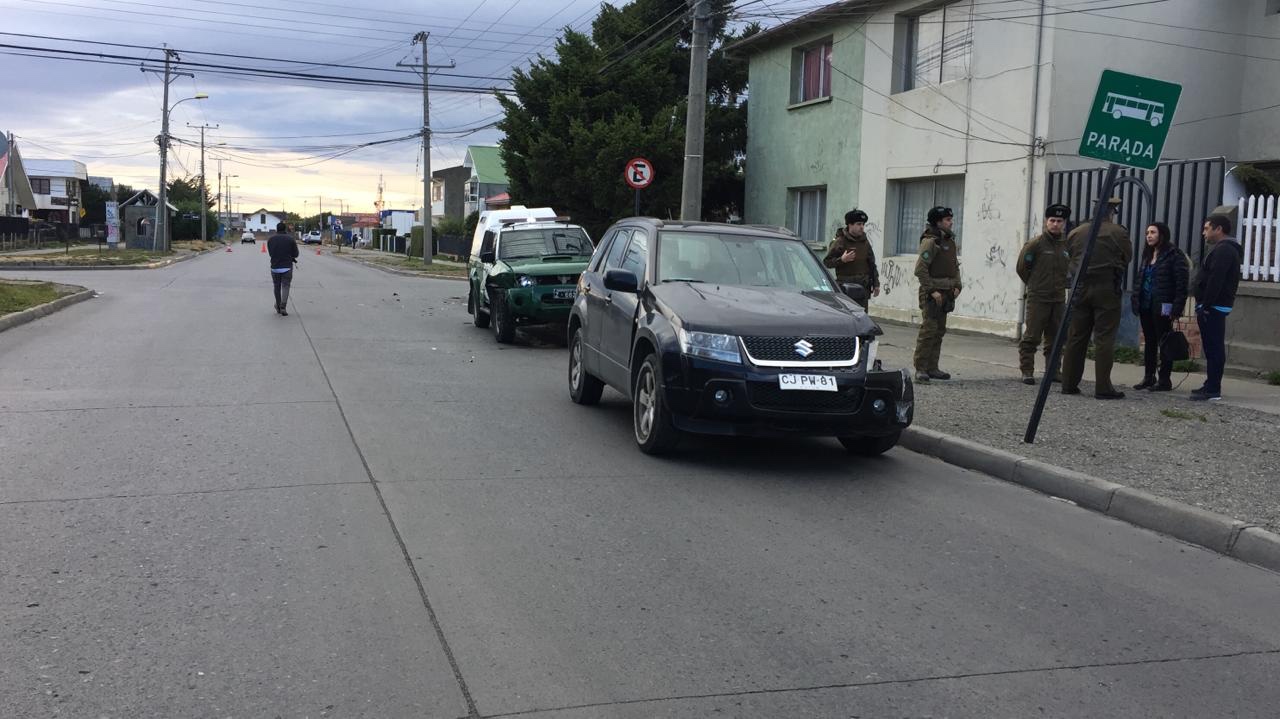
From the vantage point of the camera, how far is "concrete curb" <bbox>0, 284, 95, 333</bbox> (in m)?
16.1

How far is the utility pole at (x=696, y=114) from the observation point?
1659 cm

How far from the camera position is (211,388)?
1050 cm

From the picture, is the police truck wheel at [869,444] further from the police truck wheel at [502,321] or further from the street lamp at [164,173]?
the street lamp at [164,173]

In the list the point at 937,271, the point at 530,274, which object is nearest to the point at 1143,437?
the point at 937,271

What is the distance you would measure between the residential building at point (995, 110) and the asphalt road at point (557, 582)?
9.10 m

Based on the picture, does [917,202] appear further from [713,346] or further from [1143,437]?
[713,346]

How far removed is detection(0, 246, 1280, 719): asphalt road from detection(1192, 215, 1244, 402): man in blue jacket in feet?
14.2

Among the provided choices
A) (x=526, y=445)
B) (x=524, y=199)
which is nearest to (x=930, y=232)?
(x=526, y=445)

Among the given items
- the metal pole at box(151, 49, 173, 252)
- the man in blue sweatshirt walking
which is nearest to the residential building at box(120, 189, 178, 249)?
the metal pole at box(151, 49, 173, 252)

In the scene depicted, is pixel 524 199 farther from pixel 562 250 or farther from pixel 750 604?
pixel 750 604

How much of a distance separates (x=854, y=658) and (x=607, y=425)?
5086mm

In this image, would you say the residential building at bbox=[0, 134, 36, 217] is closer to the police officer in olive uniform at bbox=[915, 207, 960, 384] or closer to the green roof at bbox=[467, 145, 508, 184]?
the green roof at bbox=[467, 145, 508, 184]

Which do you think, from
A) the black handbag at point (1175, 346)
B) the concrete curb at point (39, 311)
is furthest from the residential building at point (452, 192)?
the black handbag at point (1175, 346)

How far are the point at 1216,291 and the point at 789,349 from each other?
564 cm
